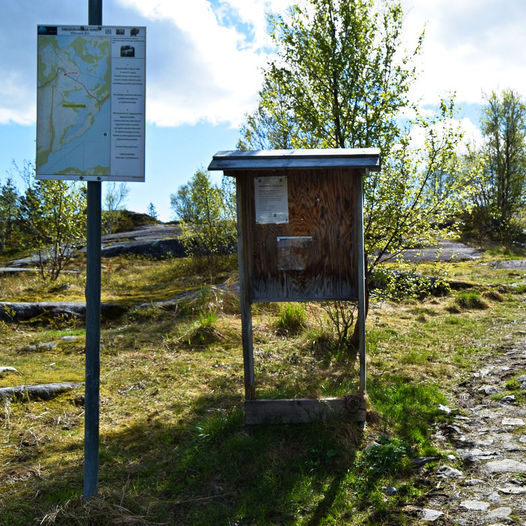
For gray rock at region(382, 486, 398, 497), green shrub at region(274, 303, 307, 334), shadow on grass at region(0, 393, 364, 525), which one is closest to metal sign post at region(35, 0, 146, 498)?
shadow on grass at region(0, 393, 364, 525)

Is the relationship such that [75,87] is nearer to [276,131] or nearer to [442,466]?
[442,466]

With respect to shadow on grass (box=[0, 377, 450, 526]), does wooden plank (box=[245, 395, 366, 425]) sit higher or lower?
higher

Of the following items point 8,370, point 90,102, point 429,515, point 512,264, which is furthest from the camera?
point 512,264

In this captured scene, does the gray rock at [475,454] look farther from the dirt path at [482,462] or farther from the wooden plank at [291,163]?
the wooden plank at [291,163]

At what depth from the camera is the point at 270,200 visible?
4.86 meters

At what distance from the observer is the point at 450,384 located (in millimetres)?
6172

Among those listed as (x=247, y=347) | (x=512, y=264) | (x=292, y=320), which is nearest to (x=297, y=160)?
(x=247, y=347)

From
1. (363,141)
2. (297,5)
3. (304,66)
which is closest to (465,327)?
(363,141)

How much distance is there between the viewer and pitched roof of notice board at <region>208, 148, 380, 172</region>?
454 centimetres

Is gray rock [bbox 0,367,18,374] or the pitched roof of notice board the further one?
gray rock [bbox 0,367,18,374]

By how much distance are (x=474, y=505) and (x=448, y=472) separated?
506mm

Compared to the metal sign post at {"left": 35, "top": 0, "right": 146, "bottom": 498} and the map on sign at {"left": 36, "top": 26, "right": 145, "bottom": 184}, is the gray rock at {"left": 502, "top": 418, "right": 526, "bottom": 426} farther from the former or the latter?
the map on sign at {"left": 36, "top": 26, "right": 145, "bottom": 184}

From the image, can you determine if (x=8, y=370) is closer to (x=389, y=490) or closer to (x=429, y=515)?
(x=389, y=490)

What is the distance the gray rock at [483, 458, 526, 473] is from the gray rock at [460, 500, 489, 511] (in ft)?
1.61
